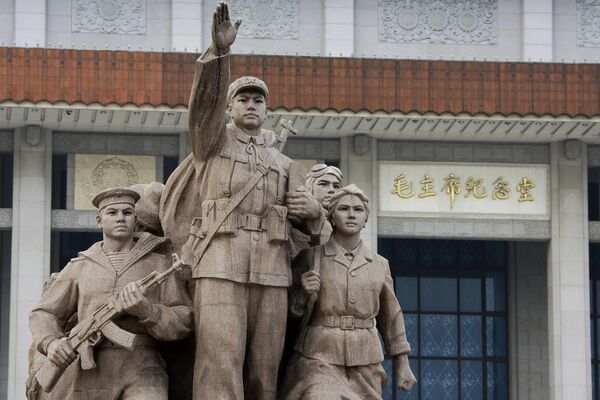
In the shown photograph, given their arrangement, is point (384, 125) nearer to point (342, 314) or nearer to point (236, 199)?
point (342, 314)

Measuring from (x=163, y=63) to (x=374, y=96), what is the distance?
382cm

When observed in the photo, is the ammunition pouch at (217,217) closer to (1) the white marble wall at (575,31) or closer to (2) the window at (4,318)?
(1) the white marble wall at (575,31)

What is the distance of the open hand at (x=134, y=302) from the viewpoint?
14.8 meters

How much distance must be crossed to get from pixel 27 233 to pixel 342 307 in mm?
25179

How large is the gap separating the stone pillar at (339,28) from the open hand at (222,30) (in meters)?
26.4

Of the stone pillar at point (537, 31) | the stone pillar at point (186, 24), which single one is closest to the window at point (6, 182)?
the stone pillar at point (186, 24)

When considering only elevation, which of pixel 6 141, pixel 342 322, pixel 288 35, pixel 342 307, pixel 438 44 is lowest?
pixel 342 322

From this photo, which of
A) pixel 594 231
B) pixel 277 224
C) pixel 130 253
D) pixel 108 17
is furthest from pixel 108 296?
pixel 594 231

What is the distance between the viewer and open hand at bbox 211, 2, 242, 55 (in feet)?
47.5

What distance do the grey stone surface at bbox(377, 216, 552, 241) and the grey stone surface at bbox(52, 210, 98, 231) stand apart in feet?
19.1

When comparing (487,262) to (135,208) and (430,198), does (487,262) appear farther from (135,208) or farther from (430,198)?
(135,208)

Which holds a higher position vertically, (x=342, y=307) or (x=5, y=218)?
(x=5, y=218)

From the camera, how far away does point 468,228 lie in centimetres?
4128

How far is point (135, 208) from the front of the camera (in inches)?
627
